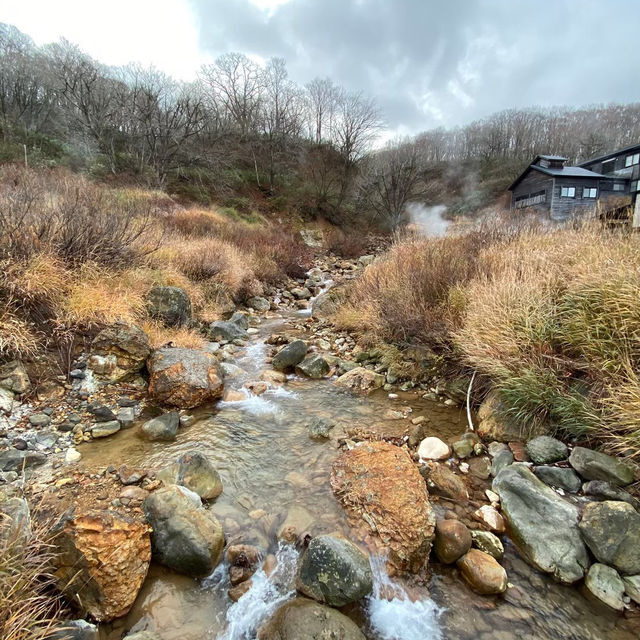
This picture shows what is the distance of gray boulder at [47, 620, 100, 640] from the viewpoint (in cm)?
169

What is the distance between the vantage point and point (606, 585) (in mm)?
2213

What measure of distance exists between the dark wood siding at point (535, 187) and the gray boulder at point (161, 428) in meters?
25.2

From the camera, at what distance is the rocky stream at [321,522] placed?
81.5 inches

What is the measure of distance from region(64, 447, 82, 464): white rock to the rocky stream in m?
0.02

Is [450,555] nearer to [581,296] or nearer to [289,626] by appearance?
[289,626]

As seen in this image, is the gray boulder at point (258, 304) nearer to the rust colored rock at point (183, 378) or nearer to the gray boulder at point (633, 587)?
the rust colored rock at point (183, 378)

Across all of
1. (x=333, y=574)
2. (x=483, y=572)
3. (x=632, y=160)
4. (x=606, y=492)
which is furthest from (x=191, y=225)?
(x=632, y=160)

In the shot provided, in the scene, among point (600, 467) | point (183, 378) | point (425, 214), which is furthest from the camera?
point (425, 214)

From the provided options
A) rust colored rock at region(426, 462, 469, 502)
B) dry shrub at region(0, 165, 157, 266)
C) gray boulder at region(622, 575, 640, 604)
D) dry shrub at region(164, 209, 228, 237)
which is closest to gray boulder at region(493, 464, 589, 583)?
gray boulder at region(622, 575, 640, 604)

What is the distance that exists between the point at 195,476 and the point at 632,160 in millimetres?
34940

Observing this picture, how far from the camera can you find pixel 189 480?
2.97 meters

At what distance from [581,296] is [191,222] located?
1245cm

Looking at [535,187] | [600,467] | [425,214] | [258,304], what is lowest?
[600,467]

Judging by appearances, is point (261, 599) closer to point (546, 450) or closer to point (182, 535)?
point (182, 535)
